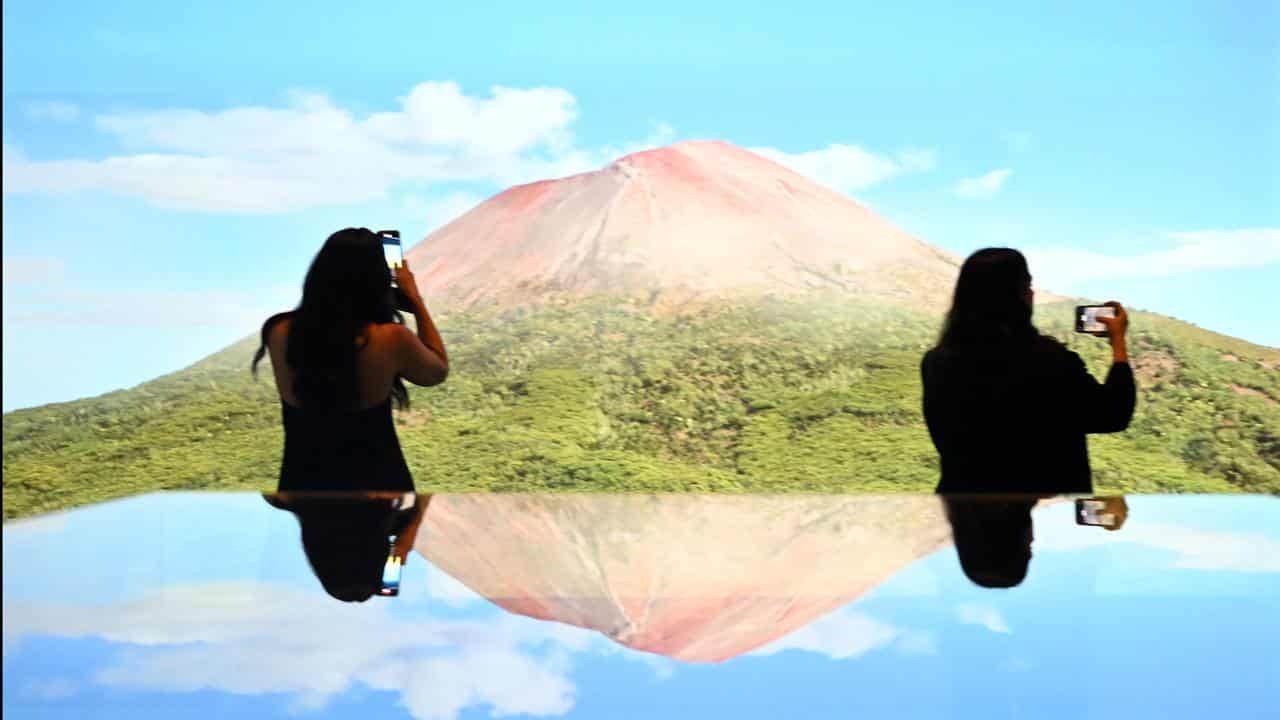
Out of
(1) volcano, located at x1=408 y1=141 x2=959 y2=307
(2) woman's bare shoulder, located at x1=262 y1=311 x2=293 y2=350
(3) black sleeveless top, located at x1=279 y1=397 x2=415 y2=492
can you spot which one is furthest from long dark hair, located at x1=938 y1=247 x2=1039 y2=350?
(1) volcano, located at x1=408 y1=141 x2=959 y2=307

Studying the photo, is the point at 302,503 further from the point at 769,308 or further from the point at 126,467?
the point at 769,308

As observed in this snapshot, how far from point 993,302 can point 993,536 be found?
16.8 inches

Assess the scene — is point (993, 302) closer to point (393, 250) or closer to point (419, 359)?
point (419, 359)

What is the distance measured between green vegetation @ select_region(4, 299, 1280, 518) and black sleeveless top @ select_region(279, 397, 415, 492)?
629cm

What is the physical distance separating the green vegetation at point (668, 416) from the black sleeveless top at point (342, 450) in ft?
20.6

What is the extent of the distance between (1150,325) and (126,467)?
10.5m

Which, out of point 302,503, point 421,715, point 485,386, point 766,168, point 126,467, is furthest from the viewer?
point 766,168

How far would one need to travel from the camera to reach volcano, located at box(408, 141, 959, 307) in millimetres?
14852

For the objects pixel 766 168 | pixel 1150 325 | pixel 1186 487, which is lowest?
pixel 1186 487

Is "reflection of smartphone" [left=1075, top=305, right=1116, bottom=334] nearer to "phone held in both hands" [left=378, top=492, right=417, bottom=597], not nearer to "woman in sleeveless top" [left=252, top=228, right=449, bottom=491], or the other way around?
"woman in sleeveless top" [left=252, top=228, right=449, bottom=491]

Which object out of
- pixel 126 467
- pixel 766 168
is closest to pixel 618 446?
pixel 126 467

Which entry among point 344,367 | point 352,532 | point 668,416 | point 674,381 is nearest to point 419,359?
point 344,367

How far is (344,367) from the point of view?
6.57 feet

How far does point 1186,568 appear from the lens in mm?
1793
